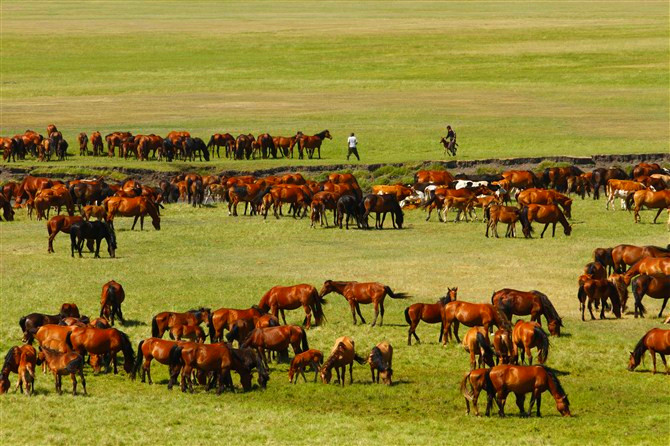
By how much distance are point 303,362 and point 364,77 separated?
72012mm

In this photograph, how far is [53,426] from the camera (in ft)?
65.4

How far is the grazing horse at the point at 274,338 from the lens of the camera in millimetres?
22719

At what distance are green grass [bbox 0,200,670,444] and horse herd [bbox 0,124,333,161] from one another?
11071 millimetres

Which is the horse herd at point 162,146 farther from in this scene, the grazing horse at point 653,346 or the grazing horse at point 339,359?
the grazing horse at point 653,346

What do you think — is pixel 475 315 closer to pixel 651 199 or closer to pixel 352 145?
pixel 651 199

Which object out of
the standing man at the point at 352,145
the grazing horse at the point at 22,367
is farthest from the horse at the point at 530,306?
the standing man at the point at 352,145

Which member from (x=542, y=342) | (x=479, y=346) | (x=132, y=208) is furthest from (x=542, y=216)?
(x=479, y=346)

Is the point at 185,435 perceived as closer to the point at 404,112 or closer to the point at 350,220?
the point at 350,220

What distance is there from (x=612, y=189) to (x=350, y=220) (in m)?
9.00

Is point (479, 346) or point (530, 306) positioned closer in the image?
point (479, 346)

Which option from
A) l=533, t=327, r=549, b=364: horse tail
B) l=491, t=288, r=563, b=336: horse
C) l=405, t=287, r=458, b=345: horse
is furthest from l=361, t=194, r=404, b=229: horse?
l=533, t=327, r=549, b=364: horse tail

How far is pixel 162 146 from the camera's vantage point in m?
55.7

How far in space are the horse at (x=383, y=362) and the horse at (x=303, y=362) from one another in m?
0.96

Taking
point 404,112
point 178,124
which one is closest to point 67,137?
point 178,124
